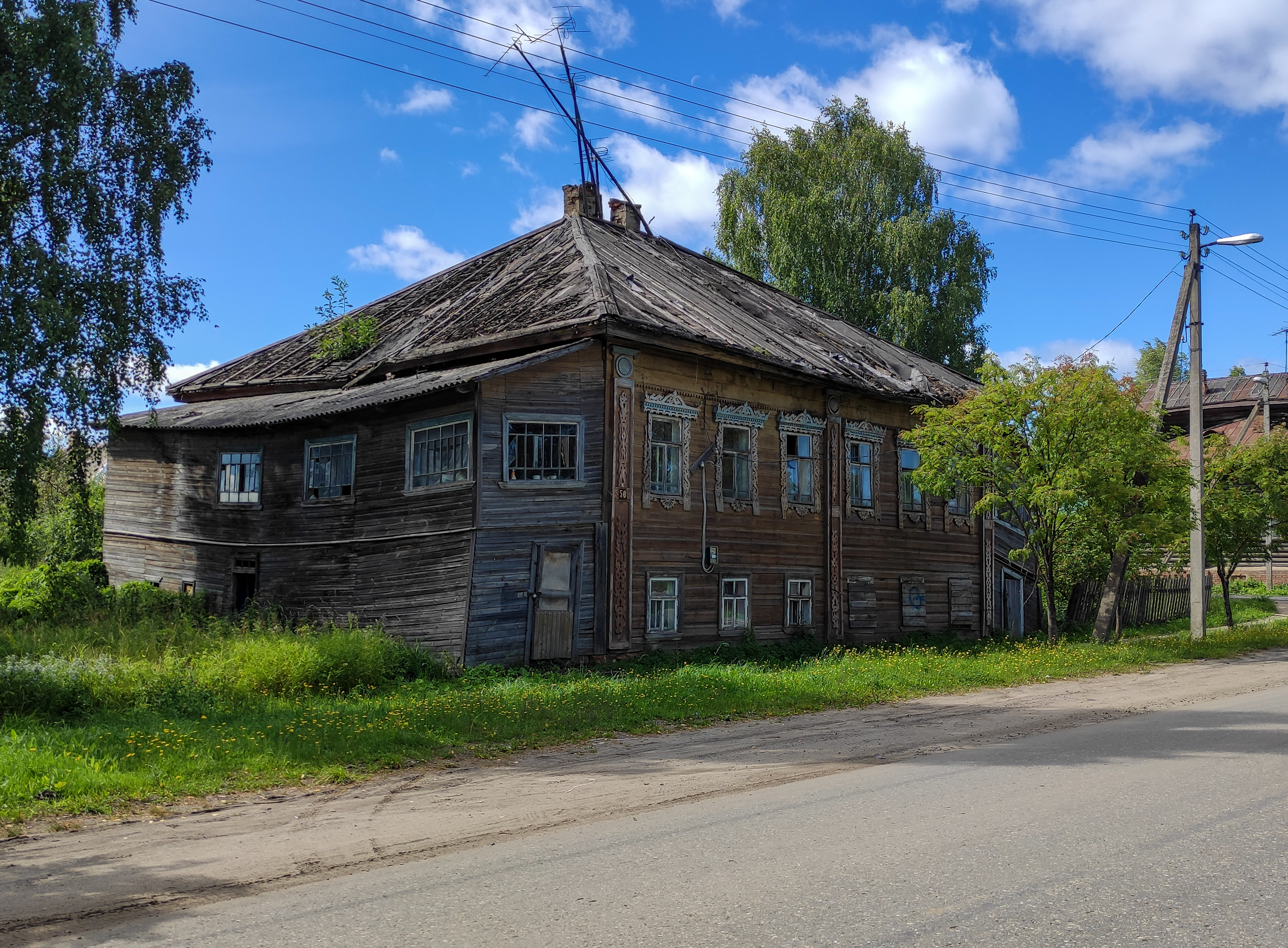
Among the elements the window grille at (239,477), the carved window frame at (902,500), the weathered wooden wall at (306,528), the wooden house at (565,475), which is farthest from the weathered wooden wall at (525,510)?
the carved window frame at (902,500)

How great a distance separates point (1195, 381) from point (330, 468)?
1934 centimetres

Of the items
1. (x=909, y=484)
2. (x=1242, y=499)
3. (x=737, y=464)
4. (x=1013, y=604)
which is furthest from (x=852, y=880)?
(x=1242, y=499)

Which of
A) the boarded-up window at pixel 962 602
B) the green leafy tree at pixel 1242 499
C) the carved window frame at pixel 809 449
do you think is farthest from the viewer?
the green leafy tree at pixel 1242 499

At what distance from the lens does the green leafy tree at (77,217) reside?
1478cm

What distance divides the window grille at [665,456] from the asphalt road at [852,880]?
1107cm

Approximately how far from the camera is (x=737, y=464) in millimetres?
20250

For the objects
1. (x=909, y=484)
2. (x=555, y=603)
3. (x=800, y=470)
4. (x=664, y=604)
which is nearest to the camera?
(x=555, y=603)

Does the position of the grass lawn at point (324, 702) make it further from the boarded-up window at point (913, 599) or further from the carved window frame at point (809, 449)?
the boarded-up window at point (913, 599)

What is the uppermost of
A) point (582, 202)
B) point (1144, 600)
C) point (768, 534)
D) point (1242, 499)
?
point (582, 202)

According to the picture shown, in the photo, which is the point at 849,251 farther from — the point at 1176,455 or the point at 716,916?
the point at 716,916

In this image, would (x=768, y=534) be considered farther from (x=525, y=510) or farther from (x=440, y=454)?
(x=440, y=454)

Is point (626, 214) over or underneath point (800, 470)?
over

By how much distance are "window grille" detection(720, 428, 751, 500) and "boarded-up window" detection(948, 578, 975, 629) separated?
25.6ft

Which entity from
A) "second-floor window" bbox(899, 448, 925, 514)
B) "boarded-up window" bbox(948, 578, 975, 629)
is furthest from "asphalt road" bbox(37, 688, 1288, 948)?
"boarded-up window" bbox(948, 578, 975, 629)
